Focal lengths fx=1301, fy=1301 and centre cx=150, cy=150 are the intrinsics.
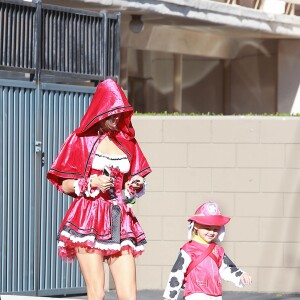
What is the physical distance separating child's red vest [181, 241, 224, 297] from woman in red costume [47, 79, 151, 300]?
1.20 ft

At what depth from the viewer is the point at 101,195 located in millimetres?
8586

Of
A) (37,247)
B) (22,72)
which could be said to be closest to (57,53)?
(22,72)

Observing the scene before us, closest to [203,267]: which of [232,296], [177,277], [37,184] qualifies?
[177,277]

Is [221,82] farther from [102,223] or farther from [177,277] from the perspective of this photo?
[102,223]

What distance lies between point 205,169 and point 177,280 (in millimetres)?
4264

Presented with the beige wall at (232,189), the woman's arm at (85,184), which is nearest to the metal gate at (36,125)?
the beige wall at (232,189)

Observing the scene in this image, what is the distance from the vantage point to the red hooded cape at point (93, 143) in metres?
8.58

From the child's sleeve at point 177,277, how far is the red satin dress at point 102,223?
0.28 meters

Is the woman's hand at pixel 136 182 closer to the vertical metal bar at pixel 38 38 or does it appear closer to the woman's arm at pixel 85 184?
the woman's arm at pixel 85 184

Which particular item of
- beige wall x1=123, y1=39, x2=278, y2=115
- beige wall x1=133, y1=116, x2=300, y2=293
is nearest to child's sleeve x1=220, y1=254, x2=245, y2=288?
beige wall x1=133, y1=116, x2=300, y2=293

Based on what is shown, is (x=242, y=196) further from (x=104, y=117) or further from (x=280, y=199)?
(x=104, y=117)

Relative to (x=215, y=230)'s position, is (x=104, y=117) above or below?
above

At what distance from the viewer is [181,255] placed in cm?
872

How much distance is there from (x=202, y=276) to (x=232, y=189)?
4.21 m
